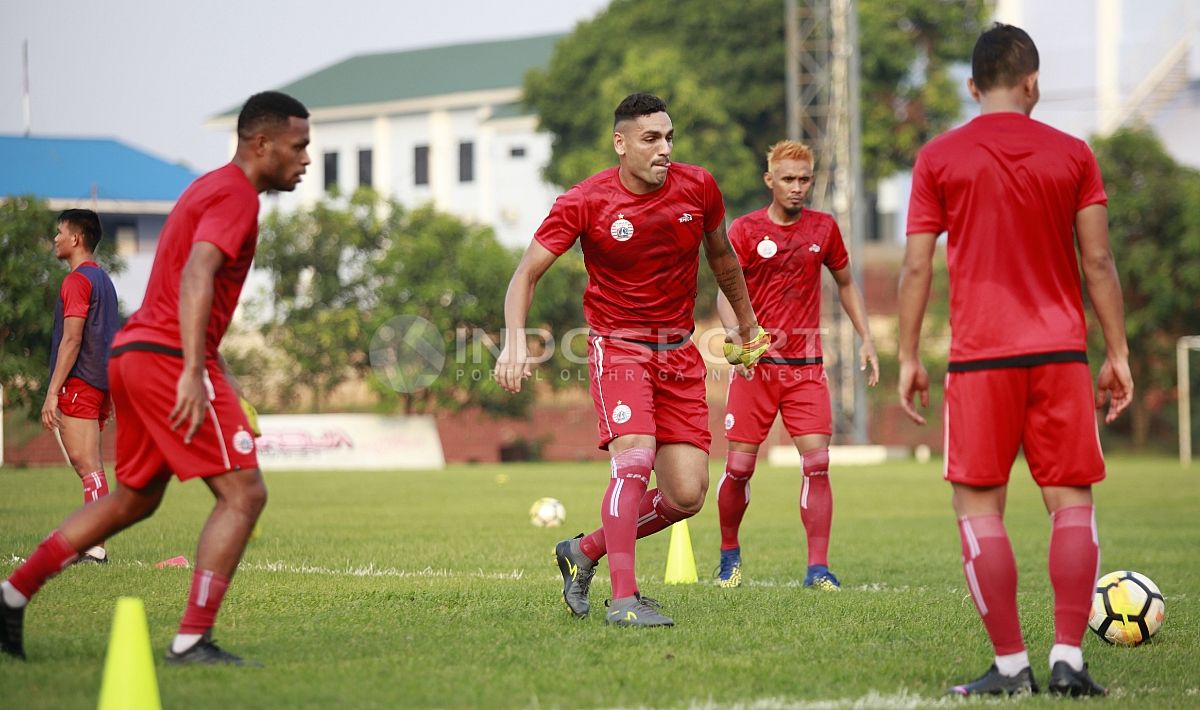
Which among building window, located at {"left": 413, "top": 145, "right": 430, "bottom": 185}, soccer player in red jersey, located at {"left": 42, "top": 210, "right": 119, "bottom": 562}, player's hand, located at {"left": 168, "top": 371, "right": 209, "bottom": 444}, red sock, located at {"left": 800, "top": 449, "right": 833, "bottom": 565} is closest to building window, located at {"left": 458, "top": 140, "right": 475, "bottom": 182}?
building window, located at {"left": 413, "top": 145, "right": 430, "bottom": 185}

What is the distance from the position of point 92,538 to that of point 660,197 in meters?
3.26

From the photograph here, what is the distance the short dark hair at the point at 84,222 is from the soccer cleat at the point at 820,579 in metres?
5.18

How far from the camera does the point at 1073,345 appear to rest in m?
5.47

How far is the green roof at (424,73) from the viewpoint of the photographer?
62.8m

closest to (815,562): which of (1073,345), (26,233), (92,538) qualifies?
(1073,345)

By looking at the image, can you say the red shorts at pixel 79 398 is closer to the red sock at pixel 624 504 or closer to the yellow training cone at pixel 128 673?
the red sock at pixel 624 504

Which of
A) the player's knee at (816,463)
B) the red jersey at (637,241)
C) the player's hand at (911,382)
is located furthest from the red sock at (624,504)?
the player's knee at (816,463)

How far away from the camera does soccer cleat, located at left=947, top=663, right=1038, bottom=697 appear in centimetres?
539

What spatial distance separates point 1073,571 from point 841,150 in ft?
106

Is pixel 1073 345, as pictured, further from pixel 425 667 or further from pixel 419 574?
pixel 419 574

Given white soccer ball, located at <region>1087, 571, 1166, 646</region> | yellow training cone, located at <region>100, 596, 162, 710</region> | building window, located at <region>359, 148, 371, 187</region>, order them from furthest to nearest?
1. building window, located at <region>359, 148, 371, 187</region>
2. white soccer ball, located at <region>1087, 571, 1166, 646</region>
3. yellow training cone, located at <region>100, 596, 162, 710</region>

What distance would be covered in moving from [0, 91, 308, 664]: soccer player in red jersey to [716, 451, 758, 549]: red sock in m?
4.41

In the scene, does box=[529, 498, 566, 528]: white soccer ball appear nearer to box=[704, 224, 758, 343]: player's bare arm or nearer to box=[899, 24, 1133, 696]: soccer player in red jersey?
box=[704, 224, 758, 343]: player's bare arm

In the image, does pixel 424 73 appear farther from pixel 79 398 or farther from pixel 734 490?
pixel 734 490
